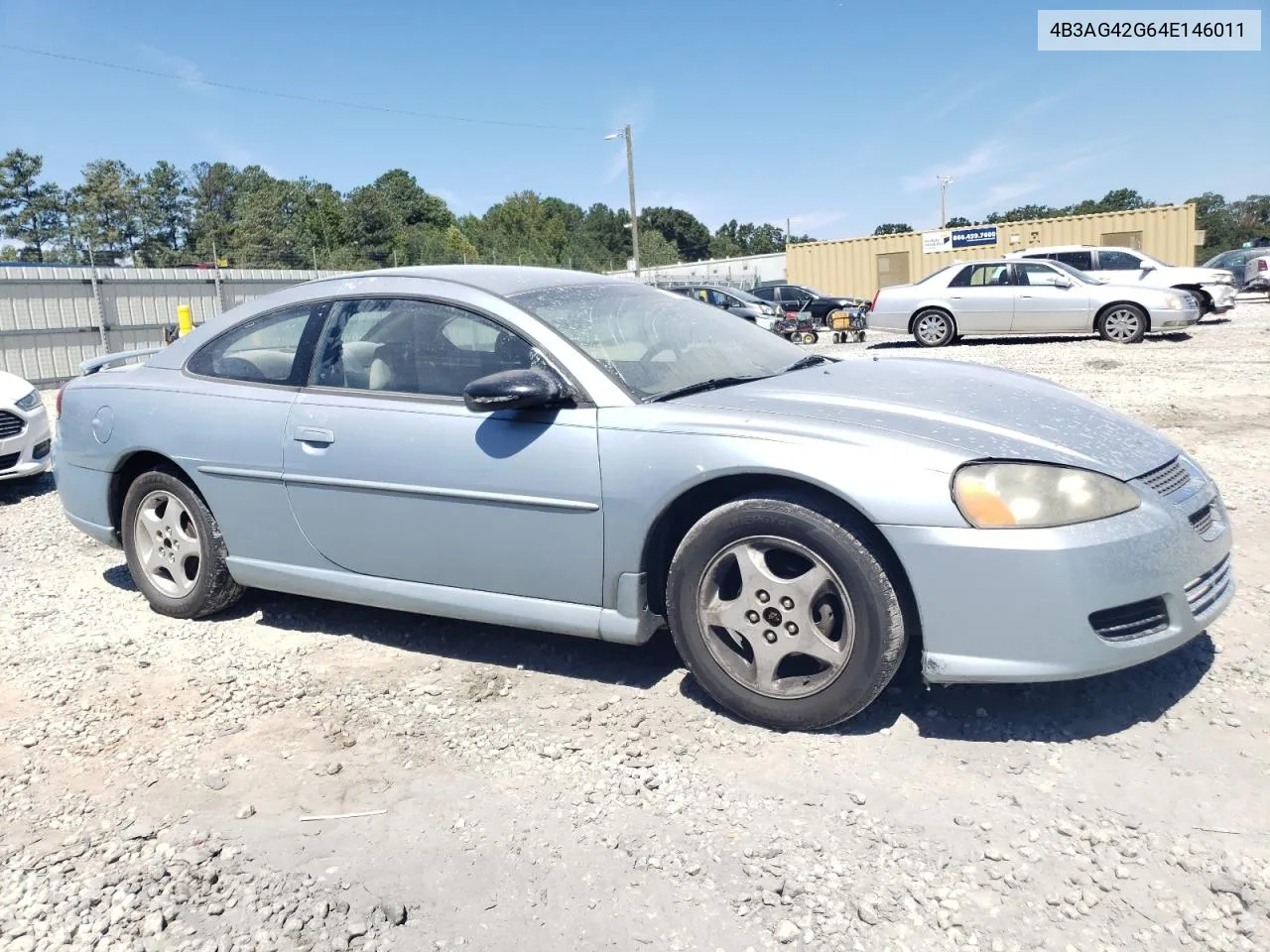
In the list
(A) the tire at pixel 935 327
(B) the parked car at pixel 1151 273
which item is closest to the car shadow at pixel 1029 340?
(A) the tire at pixel 935 327

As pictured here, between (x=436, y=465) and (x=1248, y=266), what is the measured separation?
27.2m

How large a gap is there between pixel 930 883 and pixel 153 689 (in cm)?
284

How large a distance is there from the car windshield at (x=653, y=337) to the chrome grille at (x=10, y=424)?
17.7 ft

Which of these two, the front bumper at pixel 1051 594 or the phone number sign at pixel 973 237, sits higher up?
the phone number sign at pixel 973 237

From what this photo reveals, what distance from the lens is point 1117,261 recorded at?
17.5 metres

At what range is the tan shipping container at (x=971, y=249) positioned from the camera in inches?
1149

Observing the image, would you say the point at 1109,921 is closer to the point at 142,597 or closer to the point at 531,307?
the point at 531,307

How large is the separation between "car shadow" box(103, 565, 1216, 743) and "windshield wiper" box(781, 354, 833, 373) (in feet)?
3.86

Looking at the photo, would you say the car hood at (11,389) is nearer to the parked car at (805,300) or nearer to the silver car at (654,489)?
the silver car at (654,489)

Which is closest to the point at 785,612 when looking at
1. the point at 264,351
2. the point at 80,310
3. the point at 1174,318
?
the point at 264,351

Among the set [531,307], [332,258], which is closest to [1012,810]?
[531,307]

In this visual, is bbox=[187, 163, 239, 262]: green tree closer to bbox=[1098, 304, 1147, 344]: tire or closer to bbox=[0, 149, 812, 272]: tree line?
bbox=[0, 149, 812, 272]: tree line

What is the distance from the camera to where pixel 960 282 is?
16.1m

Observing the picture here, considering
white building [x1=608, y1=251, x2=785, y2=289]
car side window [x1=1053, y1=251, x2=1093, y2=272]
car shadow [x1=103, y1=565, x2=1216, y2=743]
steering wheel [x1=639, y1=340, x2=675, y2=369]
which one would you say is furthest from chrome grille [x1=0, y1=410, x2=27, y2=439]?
white building [x1=608, y1=251, x2=785, y2=289]
